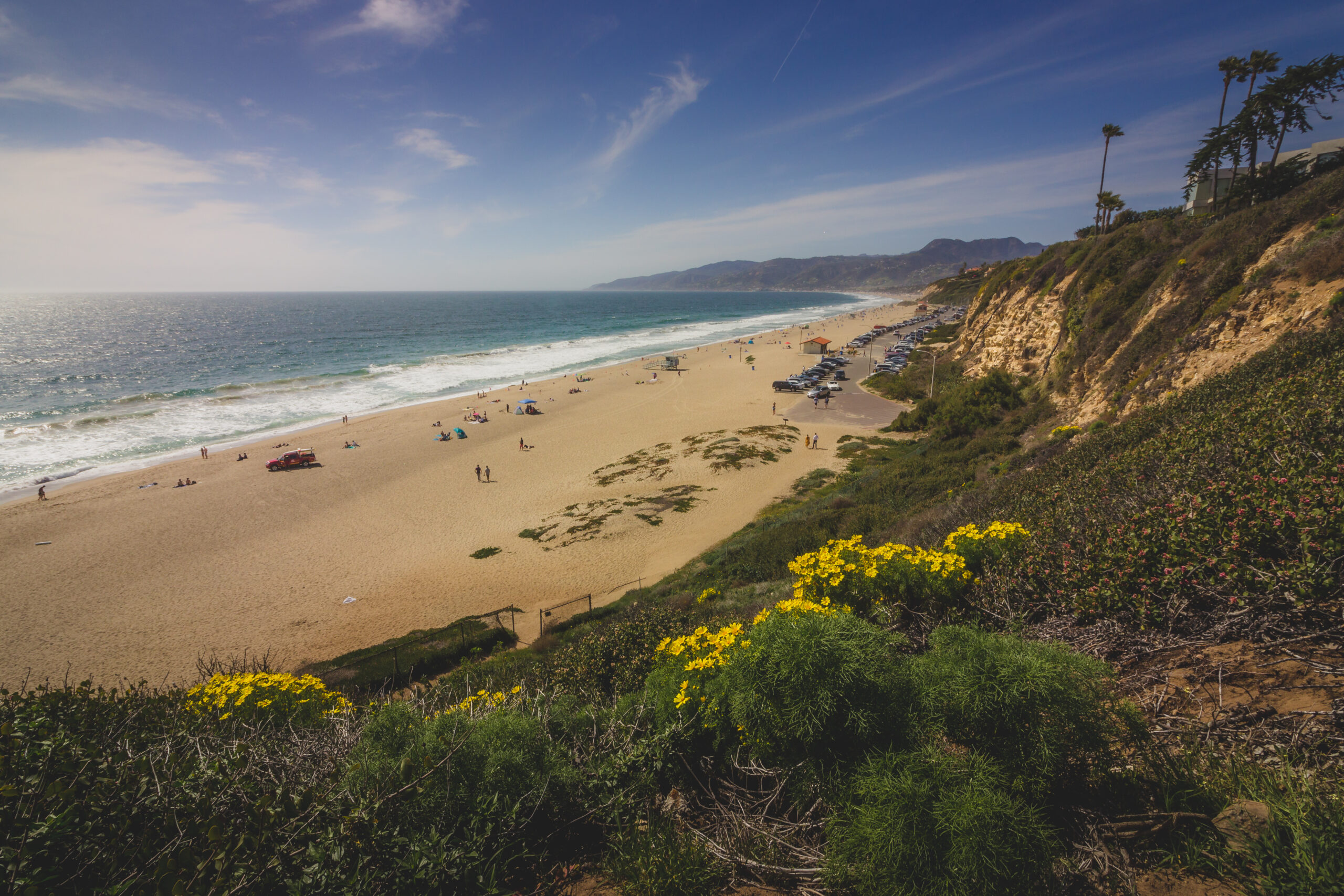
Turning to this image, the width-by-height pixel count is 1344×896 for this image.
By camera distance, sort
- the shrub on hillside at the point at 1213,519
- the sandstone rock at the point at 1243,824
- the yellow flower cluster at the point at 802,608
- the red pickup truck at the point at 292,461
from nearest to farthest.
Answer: the sandstone rock at the point at 1243,824 → the shrub on hillside at the point at 1213,519 → the yellow flower cluster at the point at 802,608 → the red pickup truck at the point at 292,461

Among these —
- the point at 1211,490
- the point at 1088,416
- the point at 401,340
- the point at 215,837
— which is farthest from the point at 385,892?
the point at 401,340

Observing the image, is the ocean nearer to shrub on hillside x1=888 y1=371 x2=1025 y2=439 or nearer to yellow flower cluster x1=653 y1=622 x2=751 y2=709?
yellow flower cluster x1=653 y1=622 x2=751 y2=709

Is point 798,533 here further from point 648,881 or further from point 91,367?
point 91,367

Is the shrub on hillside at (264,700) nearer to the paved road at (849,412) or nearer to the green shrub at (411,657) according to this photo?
the green shrub at (411,657)

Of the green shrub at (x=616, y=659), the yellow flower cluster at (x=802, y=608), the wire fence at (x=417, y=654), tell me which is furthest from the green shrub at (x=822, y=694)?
the wire fence at (x=417, y=654)

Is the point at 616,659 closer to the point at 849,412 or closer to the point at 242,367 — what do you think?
the point at 849,412

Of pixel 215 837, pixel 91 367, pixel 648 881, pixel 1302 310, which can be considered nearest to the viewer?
pixel 215 837
